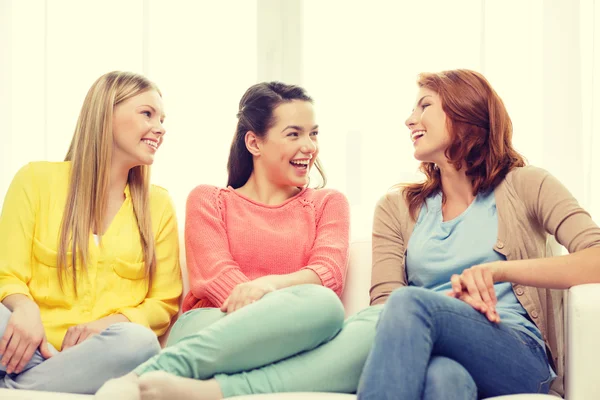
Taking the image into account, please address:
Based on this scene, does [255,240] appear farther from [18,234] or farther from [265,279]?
[18,234]

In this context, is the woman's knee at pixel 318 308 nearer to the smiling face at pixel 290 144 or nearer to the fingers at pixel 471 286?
the fingers at pixel 471 286

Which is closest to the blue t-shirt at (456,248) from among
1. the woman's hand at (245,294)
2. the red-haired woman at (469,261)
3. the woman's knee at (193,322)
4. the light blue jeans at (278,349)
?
the red-haired woman at (469,261)

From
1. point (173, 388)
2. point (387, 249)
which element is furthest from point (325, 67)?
point (173, 388)

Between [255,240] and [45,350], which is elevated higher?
[255,240]

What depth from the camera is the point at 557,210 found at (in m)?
1.77

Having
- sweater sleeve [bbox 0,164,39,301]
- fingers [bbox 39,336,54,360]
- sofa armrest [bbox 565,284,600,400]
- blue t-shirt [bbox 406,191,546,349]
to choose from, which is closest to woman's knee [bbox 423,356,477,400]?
sofa armrest [bbox 565,284,600,400]

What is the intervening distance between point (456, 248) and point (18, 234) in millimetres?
1226

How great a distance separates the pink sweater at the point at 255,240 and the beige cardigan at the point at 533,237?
16 centimetres

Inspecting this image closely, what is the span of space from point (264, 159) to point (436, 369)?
105cm

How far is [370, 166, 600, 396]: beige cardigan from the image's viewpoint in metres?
1.74

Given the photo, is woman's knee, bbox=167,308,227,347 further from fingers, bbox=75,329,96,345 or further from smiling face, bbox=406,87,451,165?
smiling face, bbox=406,87,451,165

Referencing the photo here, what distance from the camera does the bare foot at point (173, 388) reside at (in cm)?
145

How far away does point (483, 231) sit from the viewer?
188 centimetres

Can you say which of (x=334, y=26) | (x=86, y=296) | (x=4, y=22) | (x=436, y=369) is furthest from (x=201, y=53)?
(x=436, y=369)
